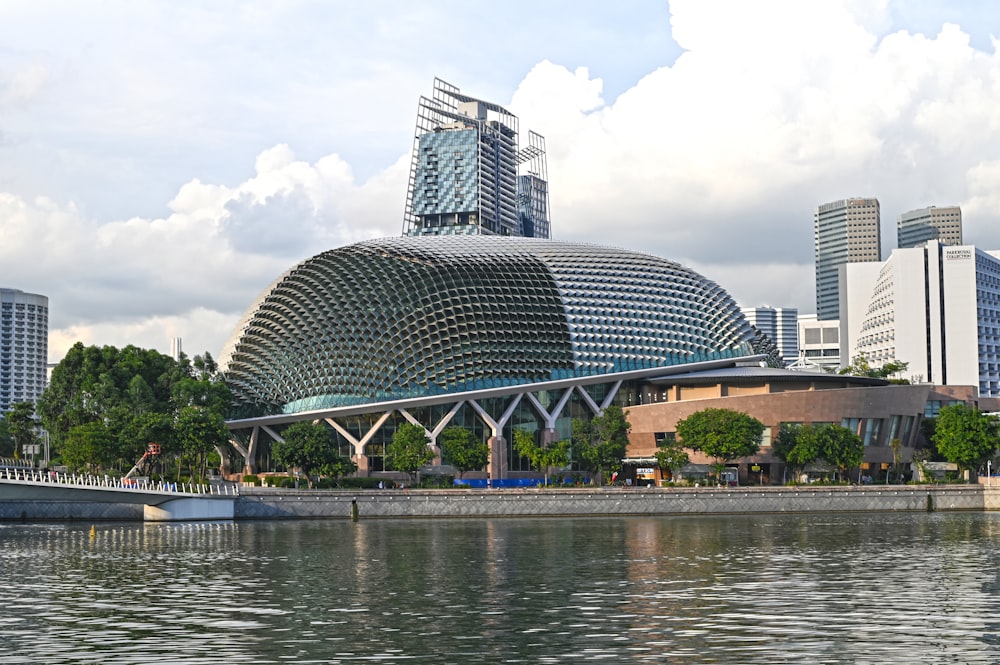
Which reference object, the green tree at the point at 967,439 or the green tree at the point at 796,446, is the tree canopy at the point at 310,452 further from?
the green tree at the point at 967,439

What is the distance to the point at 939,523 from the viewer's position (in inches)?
3403

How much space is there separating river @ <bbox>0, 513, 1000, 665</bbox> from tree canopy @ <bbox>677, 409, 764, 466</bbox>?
40.6 metres

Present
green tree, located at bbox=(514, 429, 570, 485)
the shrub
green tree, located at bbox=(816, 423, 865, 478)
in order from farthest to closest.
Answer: green tree, located at bbox=(514, 429, 570, 485) < green tree, located at bbox=(816, 423, 865, 478) < the shrub

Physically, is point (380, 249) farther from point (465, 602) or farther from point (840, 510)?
point (465, 602)

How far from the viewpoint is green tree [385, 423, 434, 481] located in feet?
390

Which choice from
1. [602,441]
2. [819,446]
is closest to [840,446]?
[819,446]

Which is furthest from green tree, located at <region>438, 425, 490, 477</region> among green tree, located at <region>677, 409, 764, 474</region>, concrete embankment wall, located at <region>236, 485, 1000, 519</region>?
concrete embankment wall, located at <region>236, 485, 1000, 519</region>

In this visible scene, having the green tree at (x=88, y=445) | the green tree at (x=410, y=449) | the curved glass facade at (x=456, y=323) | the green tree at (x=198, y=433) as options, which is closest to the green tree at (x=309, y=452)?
the green tree at (x=410, y=449)

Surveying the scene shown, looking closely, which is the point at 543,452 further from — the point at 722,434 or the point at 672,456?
the point at 722,434

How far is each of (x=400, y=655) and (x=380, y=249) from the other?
115616 millimetres

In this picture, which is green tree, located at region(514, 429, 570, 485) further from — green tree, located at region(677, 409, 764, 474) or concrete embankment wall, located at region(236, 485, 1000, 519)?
concrete embankment wall, located at region(236, 485, 1000, 519)

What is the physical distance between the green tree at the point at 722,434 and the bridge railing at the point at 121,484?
4340 cm

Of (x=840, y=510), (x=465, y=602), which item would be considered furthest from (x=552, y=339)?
(x=465, y=602)

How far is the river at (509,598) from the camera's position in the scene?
110ft
